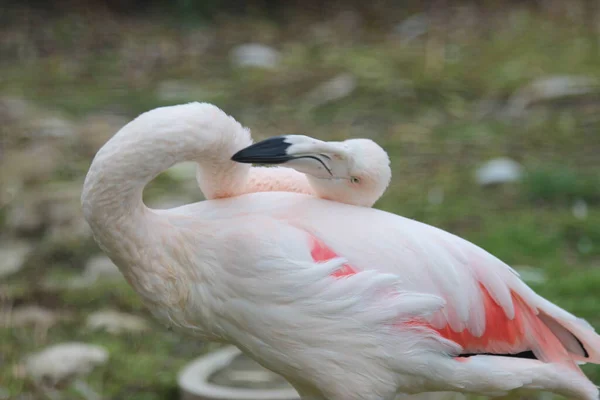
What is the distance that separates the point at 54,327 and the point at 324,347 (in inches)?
82.5

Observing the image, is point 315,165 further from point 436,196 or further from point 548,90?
point 548,90

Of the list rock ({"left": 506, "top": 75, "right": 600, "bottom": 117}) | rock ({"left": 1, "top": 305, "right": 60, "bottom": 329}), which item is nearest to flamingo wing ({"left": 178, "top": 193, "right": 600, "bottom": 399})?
rock ({"left": 1, "top": 305, "right": 60, "bottom": 329})

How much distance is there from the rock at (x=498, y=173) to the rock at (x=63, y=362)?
2455mm

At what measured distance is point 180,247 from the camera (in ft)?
6.88

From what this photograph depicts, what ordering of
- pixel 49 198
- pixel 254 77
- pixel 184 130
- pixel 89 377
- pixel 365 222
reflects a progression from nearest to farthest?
pixel 184 130 → pixel 365 222 → pixel 89 377 → pixel 49 198 → pixel 254 77

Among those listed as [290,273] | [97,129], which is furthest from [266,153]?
[97,129]

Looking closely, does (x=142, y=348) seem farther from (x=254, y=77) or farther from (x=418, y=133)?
(x=254, y=77)

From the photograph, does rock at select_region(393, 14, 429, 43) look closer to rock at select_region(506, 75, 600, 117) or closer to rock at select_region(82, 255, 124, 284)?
rock at select_region(506, 75, 600, 117)

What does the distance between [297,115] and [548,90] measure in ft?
5.54

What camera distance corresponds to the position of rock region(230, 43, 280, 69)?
752cm

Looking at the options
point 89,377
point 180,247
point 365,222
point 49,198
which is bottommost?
point 89,377

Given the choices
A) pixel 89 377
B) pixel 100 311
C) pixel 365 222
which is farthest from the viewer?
pixel 100 311

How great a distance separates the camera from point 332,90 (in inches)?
269

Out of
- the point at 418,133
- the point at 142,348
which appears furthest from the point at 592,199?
the point at 142,348
